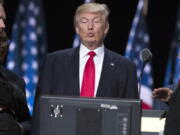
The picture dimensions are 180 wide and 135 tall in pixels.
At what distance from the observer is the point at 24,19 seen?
7234 millimetres

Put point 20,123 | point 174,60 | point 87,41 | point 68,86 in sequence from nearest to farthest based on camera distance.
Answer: point 20,123 < point 68,86 < point 87,41 < point 174,60

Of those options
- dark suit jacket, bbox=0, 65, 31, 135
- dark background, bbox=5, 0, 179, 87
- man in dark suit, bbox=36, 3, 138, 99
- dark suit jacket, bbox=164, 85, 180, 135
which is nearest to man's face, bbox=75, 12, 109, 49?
man in dark suit, bbox=36, 3, 138, 99

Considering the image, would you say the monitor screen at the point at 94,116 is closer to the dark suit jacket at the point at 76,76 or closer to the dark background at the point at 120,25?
the dark suit jacket at the point at 76,76

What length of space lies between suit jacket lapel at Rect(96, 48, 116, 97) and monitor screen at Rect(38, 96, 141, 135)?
1.03 meters

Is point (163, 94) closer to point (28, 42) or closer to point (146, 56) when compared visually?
point (146, 56)

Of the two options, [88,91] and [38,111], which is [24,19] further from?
[38,111]

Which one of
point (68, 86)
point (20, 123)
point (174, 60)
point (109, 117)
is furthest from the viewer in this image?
point (174, 60)

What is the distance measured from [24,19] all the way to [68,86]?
142 inches

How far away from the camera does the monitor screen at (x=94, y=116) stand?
271cm

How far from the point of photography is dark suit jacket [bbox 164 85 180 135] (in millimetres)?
2297

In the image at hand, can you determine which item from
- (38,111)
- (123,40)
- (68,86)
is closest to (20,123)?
(38,111)

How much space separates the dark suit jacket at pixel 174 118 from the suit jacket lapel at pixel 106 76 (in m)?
1.43

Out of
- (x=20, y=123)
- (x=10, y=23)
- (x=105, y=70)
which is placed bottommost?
(x=20, y=123)

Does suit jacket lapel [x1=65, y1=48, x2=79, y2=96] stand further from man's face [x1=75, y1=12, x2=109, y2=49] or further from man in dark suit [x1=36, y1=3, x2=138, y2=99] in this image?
man's face [x1=75, y1=12, x2=109, y2=49]
